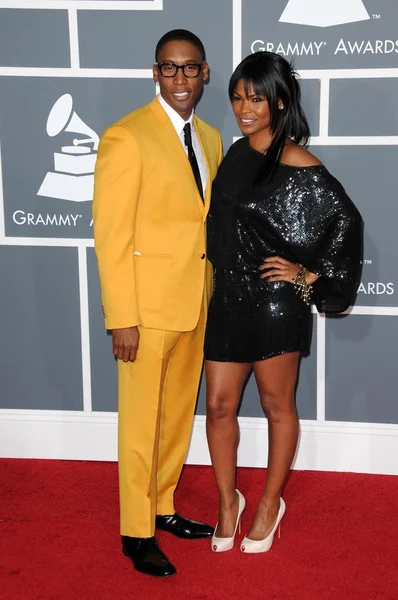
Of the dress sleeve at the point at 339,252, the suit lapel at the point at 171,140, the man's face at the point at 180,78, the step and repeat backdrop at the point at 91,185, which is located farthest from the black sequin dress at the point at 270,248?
the step and repeat backdrop at the point at 91,185

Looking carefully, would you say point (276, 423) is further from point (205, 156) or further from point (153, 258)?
point (205, 156)

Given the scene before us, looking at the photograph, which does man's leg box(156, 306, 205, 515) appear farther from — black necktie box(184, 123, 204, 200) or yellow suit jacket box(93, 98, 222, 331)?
black necktie box(184, 123, 204, 200)

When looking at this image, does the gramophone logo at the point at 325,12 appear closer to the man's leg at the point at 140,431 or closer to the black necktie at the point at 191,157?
the black necktie at the point at 191,157

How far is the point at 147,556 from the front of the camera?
9.44ft

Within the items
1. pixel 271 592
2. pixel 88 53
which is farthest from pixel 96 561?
pixel 88 53

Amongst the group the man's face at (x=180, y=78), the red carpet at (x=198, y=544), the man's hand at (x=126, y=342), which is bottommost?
the red carpet at (x=198, y=544)

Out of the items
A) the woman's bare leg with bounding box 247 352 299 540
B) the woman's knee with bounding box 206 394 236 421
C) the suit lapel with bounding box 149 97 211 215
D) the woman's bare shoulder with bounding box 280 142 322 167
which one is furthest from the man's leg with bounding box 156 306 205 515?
the woman's bare shoulder with bounding box 280 142 322 167

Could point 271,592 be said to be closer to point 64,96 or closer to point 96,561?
point 96,561

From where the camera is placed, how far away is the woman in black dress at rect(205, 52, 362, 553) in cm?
273

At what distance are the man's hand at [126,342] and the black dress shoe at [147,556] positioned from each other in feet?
2.17

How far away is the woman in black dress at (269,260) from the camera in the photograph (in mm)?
2734

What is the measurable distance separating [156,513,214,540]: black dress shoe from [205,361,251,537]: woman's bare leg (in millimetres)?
97

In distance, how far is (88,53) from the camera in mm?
3387

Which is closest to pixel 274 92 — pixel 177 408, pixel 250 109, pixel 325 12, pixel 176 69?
pixel 250 109
